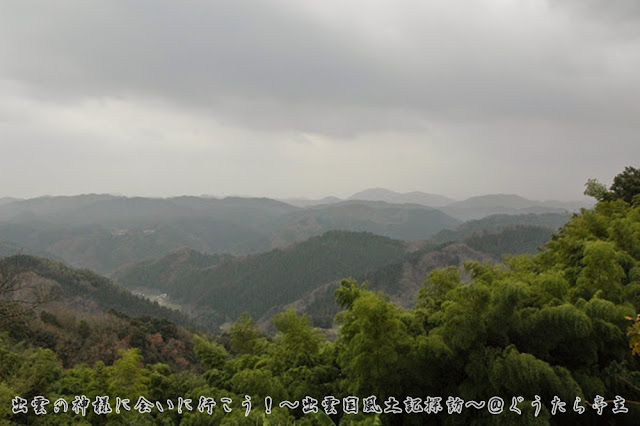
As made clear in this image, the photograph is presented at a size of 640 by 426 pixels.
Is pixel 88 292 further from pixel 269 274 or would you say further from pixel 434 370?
pixel 434 370

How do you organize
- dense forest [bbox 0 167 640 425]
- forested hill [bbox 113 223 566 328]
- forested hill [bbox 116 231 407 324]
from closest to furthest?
dense forest [bbox 0 167 640 425] < forested hill [bbox 113 223 566 328] < forested hill [bbox 116 231 407 324]

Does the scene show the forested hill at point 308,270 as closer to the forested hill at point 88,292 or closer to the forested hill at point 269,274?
the forested hill at point 269,274

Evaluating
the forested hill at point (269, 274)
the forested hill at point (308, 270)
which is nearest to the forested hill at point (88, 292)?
the forested hill at point (308, 270)

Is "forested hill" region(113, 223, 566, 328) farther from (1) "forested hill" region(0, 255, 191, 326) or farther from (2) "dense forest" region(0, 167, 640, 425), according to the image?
(2) "dense forest" region(0, 167, 640, 425)

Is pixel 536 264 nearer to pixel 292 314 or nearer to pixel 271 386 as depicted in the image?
pixel 292 314

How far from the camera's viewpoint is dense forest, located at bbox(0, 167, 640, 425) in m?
6.22

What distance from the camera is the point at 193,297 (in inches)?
5167

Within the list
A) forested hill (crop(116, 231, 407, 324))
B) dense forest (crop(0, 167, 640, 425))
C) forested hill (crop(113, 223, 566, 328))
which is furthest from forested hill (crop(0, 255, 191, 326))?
dense forest (crop(0, 167, 640, 425))

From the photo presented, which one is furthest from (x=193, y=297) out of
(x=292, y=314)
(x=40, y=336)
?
(x=292, y=314)

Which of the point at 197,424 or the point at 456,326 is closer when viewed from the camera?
the point at 456,326

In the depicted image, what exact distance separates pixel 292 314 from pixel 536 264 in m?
7.45

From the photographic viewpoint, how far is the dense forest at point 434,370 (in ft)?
20.4

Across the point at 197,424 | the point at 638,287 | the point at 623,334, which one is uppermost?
the point at 638,287

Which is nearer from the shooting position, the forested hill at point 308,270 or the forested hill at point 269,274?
the forested hill at point 308,270
